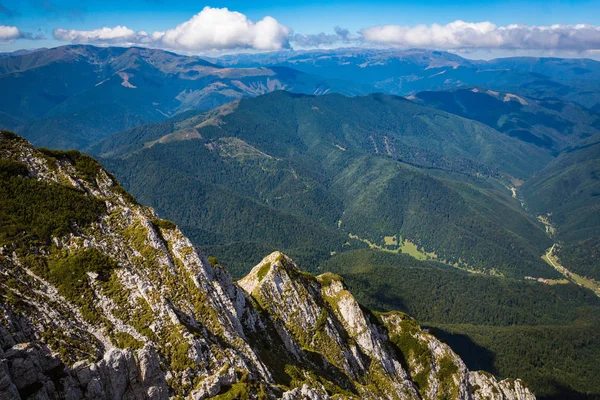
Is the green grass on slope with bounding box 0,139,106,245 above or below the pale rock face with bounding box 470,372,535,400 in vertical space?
above

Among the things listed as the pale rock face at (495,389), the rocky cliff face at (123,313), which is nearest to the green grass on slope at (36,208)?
the rocky cliff face at (123,313)

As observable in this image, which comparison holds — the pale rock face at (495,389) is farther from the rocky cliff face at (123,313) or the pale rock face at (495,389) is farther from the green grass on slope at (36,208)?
the green grass on slope at (36,208)

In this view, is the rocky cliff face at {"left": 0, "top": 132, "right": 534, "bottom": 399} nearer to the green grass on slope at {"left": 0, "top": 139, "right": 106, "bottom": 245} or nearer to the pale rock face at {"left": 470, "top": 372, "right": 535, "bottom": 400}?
the green grass on slope at {"left": 0, "top": 139, "right": 106, "bottom": 245}

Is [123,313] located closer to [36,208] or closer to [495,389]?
[36,208]

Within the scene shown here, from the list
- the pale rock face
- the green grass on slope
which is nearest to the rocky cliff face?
the green grass on slope

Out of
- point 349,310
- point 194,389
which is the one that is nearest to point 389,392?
point 349,310

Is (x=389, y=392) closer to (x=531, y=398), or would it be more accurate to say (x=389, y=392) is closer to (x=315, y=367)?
(x=315, y=367)

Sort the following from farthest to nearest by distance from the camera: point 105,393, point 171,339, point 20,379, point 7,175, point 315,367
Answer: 1. point 315,367
2. point 7,175
3. point 171,339
4. point 105,393
5. point 20,379

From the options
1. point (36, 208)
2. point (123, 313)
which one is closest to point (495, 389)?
point (123, 313)
